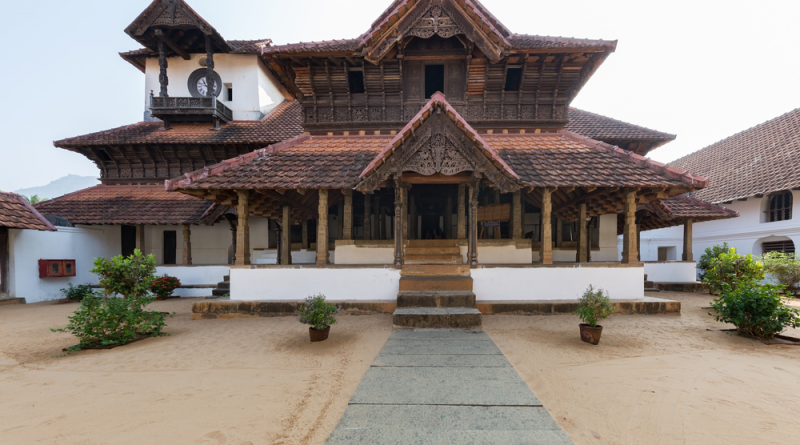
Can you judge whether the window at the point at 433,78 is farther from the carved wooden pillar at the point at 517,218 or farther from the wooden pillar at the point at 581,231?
the wooden pillar at the point at 581,231

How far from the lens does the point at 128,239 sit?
1396 cm

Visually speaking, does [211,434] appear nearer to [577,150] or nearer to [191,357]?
[191,357]

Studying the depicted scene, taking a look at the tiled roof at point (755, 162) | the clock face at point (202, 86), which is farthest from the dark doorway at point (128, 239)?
the tiled roof at point (755, 162)

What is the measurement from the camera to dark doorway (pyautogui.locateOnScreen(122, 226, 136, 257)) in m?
13.9

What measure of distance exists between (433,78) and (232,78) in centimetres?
1151

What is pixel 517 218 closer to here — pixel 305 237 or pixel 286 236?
pixel 286 236

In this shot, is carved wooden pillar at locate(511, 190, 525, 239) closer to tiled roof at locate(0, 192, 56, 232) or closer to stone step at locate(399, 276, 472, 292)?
stone step at locate(399, 276, 472, 292)

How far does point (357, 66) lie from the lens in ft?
31.5

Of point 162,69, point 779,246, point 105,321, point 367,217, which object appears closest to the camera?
point 105,321

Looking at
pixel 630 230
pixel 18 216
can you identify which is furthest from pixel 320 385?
pixel 18 216

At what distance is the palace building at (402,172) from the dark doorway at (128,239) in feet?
0.26

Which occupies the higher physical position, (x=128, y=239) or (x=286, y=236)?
(x=286, y=236)

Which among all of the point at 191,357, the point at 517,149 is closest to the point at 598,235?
the point at 517,149

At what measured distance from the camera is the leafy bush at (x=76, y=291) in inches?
436
